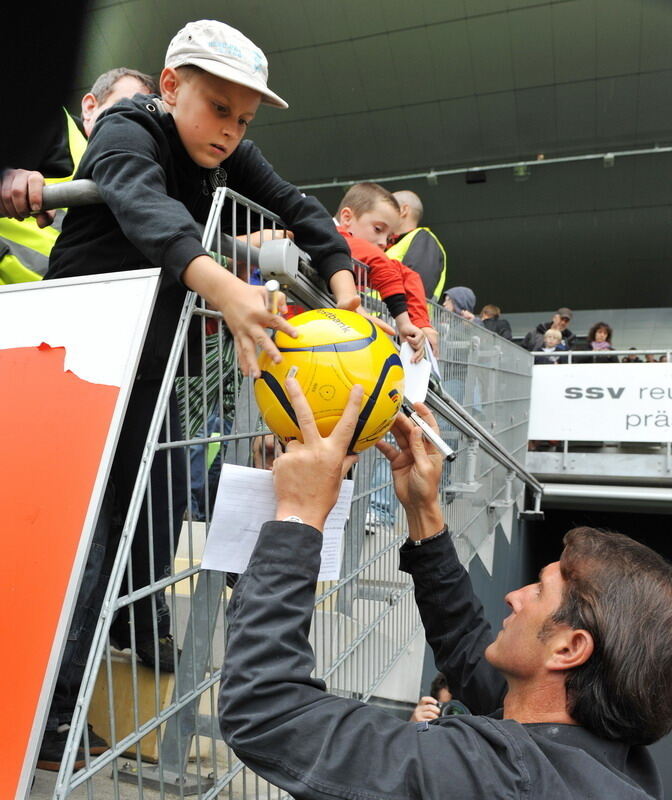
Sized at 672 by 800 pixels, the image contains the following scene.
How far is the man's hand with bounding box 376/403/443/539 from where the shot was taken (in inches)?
65.9

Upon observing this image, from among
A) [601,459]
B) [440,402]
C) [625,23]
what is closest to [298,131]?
[625,23]

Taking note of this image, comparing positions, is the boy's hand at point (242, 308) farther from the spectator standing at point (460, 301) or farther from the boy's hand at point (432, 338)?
the spectator standing at point (460, 301)

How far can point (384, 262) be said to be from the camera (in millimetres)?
2564

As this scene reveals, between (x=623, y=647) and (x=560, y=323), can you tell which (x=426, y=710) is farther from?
(x=560, y=323)

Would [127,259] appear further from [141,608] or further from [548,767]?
[548,767]

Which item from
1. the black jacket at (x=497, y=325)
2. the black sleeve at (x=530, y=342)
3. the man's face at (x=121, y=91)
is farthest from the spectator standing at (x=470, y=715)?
the black sleeve at (x=530, y=342)

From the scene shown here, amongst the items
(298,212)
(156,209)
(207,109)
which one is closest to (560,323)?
(298,212)

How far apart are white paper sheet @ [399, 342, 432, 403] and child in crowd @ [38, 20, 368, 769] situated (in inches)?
24.2

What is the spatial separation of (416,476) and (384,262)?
1158 millimetres

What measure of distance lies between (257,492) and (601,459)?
696 centimetres

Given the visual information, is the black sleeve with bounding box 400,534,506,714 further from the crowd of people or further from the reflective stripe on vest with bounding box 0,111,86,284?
the reflective stripe on vest with bounding box 0,111,86,284

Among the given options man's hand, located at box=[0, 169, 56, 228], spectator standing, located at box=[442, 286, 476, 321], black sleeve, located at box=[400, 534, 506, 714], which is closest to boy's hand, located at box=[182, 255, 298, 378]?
man's hand, located at box=[0, 169, 56, 228]

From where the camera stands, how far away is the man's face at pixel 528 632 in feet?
4.35

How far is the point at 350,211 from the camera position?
3316 millimetres
